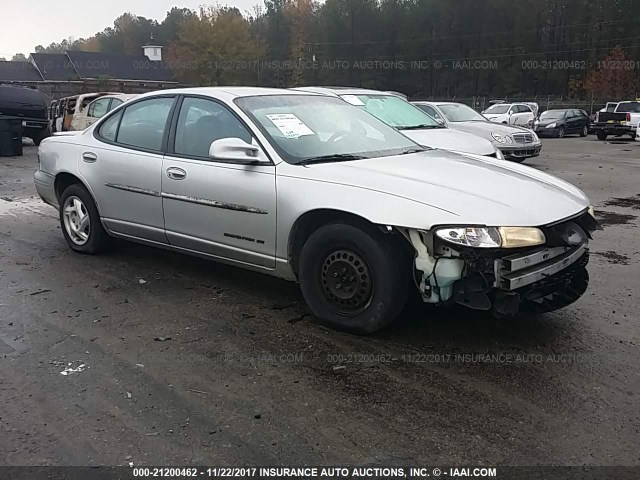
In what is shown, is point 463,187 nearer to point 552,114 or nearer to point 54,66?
point 552,114

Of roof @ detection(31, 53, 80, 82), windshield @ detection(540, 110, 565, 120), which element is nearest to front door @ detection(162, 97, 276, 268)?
windshield @ detection(540, 110, 565, 120)

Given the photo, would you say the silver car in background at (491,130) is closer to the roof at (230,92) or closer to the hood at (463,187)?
the roof at (230,92)

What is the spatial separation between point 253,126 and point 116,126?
1761mm

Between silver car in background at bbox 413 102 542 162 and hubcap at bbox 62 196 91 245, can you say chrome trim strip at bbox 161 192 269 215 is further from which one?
silver car in background at bbox 413 102 542 162

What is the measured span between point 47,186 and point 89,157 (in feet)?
2.99

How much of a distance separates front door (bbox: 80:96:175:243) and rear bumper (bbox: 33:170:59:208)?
2.27 feet

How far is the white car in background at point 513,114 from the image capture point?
28.0 m

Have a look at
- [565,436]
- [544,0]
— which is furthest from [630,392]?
[544,0]

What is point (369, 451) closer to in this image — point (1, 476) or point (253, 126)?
point (1, 476)

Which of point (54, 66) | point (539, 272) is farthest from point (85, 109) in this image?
point (54, 66)

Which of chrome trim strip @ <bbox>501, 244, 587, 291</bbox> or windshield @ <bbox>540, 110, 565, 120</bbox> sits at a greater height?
windshield @ <bbox>540, 110, 565, 120</bbox>

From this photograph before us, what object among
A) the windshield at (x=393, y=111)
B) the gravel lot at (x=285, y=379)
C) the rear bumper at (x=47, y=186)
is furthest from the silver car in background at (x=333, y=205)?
the windshield at (x=393, y=111)

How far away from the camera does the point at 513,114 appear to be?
1121 inches

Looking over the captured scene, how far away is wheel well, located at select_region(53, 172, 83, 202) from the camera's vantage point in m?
5.74
